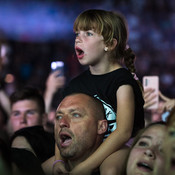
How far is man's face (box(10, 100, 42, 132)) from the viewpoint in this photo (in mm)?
2270

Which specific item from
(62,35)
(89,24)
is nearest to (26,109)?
(89,24)

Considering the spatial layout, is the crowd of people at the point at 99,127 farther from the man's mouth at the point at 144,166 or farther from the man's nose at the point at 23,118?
the man's nose at the point at 23,118

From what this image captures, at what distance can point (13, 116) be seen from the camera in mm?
2303

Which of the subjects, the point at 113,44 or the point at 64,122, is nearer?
the point at 64,122

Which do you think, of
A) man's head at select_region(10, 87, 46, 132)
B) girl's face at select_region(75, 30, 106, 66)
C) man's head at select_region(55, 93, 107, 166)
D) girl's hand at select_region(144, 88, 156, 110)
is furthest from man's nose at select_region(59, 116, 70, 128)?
girl's hand at select_region(144, 88, 156, 110)

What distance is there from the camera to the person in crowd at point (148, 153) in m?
1.29

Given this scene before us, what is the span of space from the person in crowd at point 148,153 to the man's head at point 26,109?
3.11 ft

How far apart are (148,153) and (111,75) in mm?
571

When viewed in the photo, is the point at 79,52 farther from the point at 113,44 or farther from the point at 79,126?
the point at 79,126

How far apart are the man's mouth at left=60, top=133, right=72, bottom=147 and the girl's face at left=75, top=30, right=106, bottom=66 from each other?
43cm

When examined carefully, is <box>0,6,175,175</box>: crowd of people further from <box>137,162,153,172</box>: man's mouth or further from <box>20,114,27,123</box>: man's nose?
<box>20,114,27,123</box>: man's nose

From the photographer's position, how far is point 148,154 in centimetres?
132

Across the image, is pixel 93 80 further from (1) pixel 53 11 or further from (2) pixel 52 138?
(1) pixel 53 11

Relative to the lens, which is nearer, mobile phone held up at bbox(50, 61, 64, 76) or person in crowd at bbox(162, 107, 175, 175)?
person in crowd at bbox(162, 107, 175, 175)
